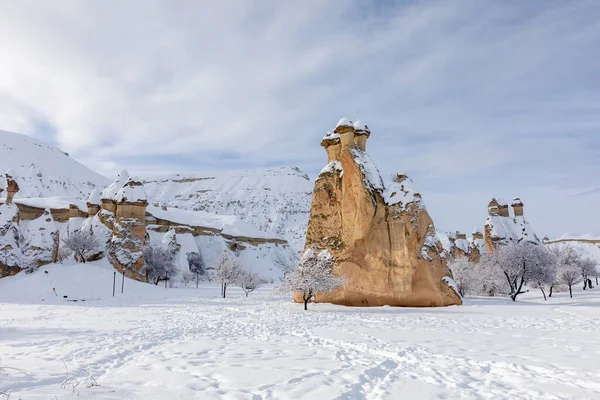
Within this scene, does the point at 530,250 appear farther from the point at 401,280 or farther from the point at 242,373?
the point at 242,373

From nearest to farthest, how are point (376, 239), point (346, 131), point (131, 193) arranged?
point (376, 239)
point (346, 131)
point (131, 193)

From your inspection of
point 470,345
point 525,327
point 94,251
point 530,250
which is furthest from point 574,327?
point 94,251

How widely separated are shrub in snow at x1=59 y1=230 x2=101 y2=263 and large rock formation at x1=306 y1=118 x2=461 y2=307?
38.3 meters

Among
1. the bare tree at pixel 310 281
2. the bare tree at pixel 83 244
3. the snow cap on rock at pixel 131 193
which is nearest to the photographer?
the bare tree at pixel 310 281

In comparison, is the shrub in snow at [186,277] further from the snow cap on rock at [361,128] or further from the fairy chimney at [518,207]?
the fairy chimney at [518,207]

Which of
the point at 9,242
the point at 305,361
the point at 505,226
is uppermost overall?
the point at 505,226

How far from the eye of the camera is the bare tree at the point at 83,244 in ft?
166

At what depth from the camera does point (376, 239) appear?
2714 centimetres

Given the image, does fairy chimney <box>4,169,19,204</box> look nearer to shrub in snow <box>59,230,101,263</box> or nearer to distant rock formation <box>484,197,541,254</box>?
shrub in snow <box>59,230,101,263</box>

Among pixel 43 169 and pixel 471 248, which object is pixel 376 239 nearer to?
pixel 471 248

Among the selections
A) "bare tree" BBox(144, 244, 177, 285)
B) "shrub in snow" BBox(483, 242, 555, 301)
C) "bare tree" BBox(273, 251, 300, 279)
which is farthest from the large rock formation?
"bare tree" BBox(273, 251, 300, 279)

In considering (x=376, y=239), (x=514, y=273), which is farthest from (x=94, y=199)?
(x=514, y=273)

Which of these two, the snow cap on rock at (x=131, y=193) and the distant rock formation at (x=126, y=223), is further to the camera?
the snow cap on rock at (x=131, y=193)

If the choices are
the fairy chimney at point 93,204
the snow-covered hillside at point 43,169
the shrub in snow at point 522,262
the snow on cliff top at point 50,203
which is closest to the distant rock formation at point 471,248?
the shrub in snow at point 522,262
